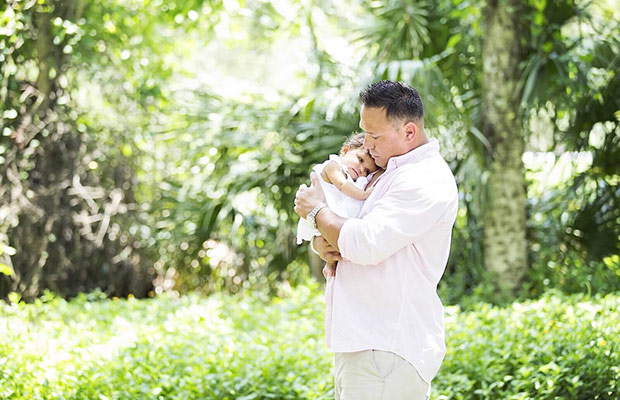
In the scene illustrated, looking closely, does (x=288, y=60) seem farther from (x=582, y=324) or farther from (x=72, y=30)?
(x=582, y=324)

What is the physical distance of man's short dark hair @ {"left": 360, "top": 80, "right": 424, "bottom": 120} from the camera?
2.37 metres

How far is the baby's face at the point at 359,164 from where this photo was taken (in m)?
2.59

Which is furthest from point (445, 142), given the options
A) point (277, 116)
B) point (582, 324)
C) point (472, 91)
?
point (582, 324)

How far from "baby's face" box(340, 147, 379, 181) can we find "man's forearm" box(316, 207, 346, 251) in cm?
24

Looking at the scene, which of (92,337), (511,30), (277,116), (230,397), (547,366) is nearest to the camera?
(547,366)

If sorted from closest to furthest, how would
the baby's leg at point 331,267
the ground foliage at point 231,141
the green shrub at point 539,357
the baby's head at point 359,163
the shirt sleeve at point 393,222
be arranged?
the shirt sleeve at point 393,222, the baby's leg at point 331,267, the baby's head at point 359,163, the green shrub at point 539,357, the ground foliage at point 231,141

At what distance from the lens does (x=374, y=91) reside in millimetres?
2385

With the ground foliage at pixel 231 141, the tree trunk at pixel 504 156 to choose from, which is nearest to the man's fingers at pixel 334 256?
the ground foliage at pixel 231 141

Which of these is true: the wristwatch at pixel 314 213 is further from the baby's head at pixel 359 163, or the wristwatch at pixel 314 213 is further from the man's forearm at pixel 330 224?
the baby's head at pixel 359 163

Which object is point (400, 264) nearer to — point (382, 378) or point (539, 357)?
point (382, 378)

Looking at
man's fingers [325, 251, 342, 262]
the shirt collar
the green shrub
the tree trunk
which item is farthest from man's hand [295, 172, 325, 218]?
the tree trunk

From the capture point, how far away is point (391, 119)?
7.81 feet

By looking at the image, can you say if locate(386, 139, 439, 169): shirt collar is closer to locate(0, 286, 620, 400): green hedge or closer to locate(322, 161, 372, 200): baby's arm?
locate(322, 161, 372, 200): baby's arm

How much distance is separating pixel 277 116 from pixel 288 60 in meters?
14.1
